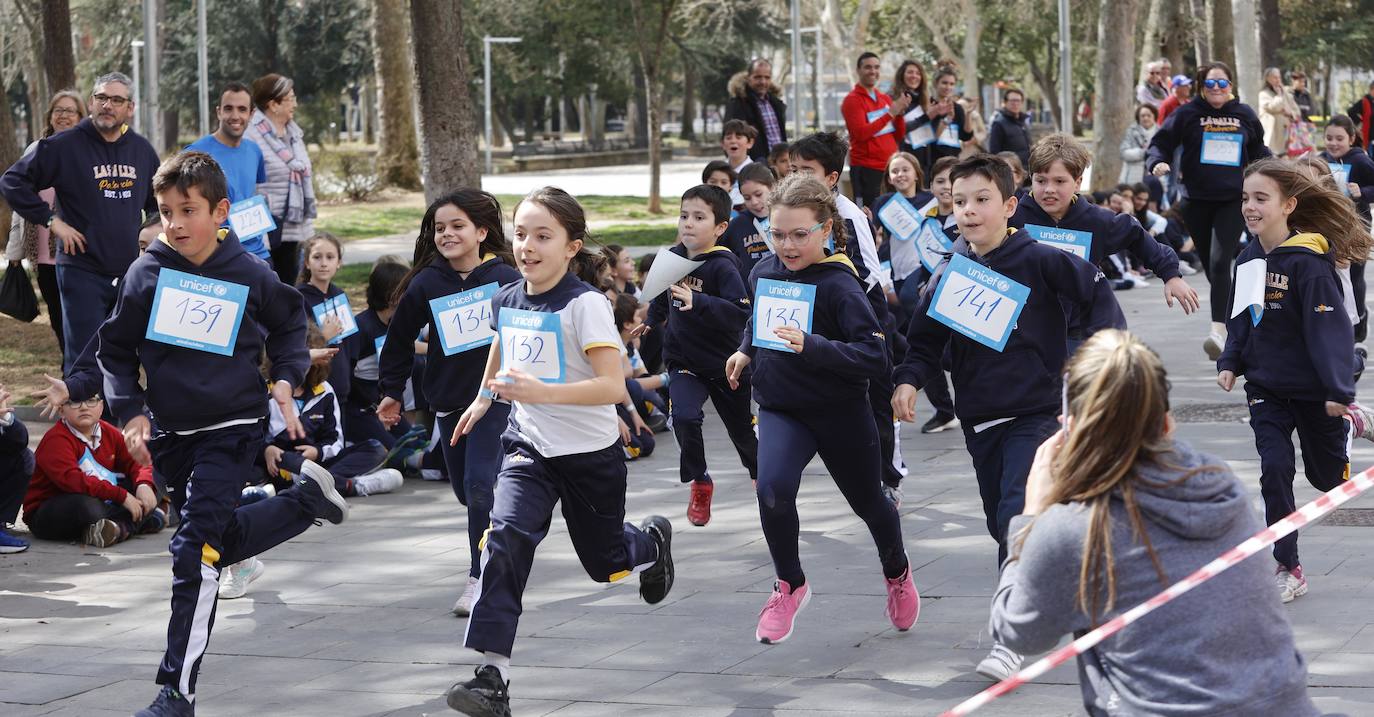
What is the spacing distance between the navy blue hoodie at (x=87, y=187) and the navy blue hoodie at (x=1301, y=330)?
20.8ft

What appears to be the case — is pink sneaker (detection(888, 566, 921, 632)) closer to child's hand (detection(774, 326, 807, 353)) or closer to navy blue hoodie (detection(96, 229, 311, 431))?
child's hand (detection(774, 326, 807, 353))

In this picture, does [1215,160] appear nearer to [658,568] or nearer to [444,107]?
[444,107]

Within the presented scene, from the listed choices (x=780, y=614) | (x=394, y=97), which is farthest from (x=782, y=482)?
(x=394, y=97)

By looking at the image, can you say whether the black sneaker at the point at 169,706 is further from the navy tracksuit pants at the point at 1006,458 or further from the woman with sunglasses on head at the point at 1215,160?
the woman with sunglasses on head at the point at 1215,160

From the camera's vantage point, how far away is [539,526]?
213 inches

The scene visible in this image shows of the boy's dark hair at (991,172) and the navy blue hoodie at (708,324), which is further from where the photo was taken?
the navy blue hoodie at (708,324)

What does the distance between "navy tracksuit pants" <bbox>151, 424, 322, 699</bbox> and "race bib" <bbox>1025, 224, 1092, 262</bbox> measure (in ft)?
11.2

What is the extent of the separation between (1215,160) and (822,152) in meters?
4.64

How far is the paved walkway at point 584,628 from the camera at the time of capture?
5508 mm

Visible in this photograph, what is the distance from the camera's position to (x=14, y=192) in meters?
9.90

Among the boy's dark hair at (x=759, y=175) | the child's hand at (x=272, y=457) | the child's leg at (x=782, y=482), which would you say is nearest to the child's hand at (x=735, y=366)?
the child's leg at (x=782, y=482)

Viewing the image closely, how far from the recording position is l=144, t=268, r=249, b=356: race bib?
5.60 meters

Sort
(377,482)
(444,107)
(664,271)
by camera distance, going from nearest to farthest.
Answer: (664,271) → (377,482) → (444,107)

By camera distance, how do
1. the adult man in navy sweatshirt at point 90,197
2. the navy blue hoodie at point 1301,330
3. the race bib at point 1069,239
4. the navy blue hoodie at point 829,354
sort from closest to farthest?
the navy blue hoodie at point 829,354, the navy blue hoodie at point 1301,330, the race bib at point 1069,239, the adult man in navy sweatshirt at point 90,197
